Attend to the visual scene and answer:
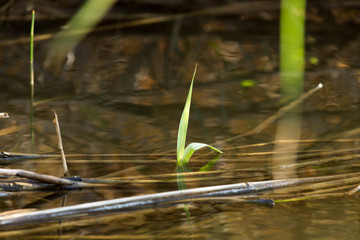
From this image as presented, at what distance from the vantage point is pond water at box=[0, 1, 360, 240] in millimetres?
748

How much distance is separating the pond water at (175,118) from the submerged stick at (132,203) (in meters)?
0.01

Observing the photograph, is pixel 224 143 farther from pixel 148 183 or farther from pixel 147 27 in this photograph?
pixel 147 27

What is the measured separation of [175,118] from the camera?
137 centimetres

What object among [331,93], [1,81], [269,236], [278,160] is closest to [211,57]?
[331,93]

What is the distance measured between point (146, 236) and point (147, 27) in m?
2.13

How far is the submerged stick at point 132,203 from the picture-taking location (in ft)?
2.28

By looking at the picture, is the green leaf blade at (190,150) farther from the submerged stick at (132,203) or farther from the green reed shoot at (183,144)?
the submerged stick at (132,203)

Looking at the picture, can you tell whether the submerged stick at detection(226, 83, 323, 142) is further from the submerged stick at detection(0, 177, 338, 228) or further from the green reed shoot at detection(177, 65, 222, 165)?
the submerged stick at detection(0, 177, 338, 228)

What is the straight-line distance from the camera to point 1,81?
178 cm

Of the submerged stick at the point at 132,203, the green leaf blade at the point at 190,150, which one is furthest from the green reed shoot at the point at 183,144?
the submerged stick at the point at 132,203

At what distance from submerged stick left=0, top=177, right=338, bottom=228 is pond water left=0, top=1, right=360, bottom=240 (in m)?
0.01

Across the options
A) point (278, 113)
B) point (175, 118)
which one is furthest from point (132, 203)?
point (278, 113)

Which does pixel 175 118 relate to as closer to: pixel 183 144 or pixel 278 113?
pixel 278 113

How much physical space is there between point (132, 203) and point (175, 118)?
0.63 meters
